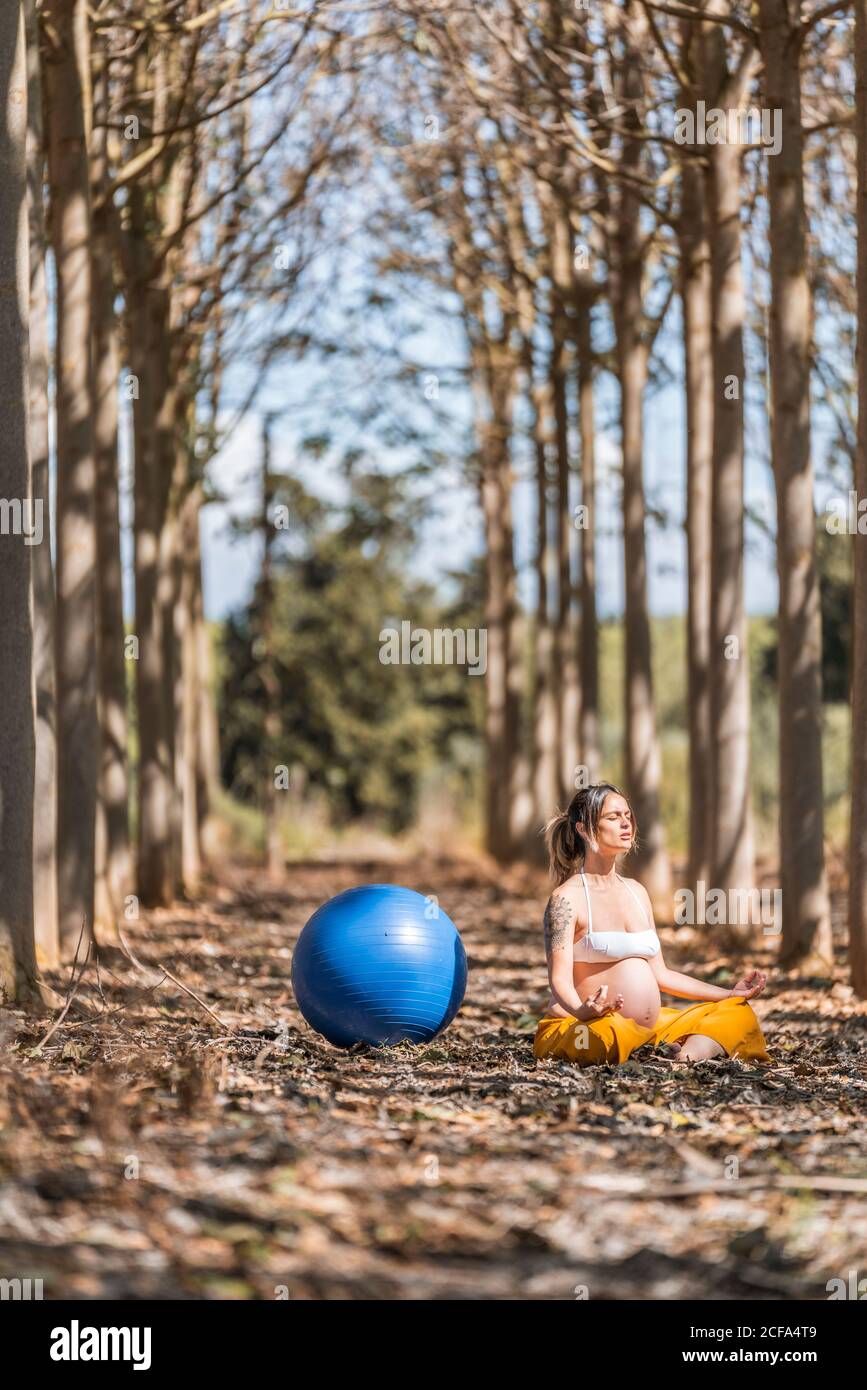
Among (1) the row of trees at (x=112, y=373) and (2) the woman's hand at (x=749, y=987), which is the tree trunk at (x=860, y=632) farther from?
(1) the row of trees at (x=112, y=373)

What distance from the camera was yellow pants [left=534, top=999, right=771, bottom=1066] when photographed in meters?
7.05

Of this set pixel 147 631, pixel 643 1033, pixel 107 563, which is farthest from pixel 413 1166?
pixel 147 631

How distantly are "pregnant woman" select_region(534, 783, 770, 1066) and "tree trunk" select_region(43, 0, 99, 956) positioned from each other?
4.16m

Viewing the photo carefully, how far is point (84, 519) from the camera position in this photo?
10797 mm

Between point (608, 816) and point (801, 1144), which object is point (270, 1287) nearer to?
A: point (801, 1144)

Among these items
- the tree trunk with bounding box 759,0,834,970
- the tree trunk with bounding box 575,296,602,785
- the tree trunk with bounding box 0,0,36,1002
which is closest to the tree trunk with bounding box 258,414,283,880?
the tree trunk with bounding box 575,296,602,785

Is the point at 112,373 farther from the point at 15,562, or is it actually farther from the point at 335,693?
the point at 335,693

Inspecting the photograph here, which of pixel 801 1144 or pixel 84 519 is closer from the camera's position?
pixel 801 1144

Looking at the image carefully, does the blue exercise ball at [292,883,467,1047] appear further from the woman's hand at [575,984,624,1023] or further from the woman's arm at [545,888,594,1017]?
the woman's hand at [575,984,624,1023]

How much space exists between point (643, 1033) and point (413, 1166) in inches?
92.4

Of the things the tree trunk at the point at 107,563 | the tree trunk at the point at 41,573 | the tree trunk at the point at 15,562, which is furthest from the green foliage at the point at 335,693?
the tree trunk at the point at 15,562

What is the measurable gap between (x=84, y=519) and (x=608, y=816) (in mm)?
4964

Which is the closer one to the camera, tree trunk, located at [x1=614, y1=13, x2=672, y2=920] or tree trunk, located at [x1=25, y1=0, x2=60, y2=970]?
tree trunk, located at [x1=25, y1=0, x2=60, y2=970]
